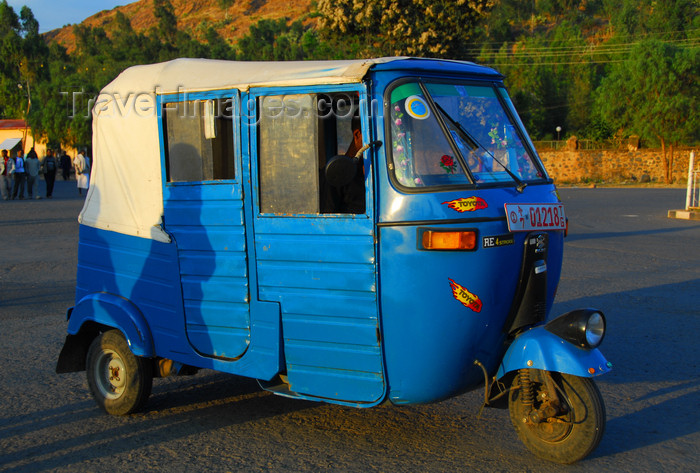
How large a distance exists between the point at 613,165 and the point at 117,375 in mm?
46423

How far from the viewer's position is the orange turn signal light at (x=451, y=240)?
13.0ft

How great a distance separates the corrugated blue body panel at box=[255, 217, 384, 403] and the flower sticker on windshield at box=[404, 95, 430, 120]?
68 centimetres

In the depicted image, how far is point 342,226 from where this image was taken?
13.8ft

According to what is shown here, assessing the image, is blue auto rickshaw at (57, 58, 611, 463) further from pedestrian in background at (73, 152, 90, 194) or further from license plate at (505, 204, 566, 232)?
pedestrian in background at (73, 152, 90, 194)

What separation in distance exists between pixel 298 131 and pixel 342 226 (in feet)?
2.18

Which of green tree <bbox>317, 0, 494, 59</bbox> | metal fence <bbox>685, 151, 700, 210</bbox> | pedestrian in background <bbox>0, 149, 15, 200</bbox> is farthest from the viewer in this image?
green tree <bbox>317, 0, 494, 59</bbox>

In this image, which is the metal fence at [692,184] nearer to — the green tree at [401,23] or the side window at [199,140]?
the green tree at [401,23]

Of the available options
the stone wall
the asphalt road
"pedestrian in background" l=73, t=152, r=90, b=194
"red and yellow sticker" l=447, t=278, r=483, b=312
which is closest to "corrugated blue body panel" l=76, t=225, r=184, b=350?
the asphalt road

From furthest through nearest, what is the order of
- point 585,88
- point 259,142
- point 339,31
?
point 585,88, point 339,31, point 259,142

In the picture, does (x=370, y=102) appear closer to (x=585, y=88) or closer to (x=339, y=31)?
(x=339, y=31)

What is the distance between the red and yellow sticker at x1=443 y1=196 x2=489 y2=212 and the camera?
4.01m

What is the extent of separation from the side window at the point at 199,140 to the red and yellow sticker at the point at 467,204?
5.08 ft

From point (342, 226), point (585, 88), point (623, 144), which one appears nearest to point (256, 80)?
point (342, 226)

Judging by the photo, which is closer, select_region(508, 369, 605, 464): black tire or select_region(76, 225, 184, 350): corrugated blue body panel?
select_region(508, 369, 605, 464): black tire
